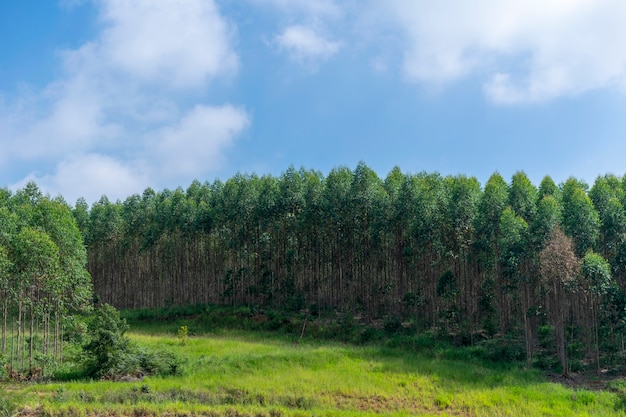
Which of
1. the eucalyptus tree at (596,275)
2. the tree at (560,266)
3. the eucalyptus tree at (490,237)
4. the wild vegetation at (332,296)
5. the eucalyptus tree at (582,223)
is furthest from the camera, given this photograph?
the eucalyptus tree at (490,237)

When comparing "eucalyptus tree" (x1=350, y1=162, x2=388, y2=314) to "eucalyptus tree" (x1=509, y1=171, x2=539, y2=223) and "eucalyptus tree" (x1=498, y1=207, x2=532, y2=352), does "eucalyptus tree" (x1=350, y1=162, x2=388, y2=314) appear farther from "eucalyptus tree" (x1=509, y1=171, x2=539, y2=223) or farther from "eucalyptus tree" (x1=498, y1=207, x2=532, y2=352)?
"eucalyptus tree" (x1=498, y1=207, x2=532, y2=352)

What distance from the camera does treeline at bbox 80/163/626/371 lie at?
106ft

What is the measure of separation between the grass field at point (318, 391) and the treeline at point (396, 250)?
5.46 meters

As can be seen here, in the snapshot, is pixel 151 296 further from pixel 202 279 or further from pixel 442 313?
pixel 442 313

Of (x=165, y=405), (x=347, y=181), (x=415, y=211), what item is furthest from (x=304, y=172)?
(x=165, y=405)

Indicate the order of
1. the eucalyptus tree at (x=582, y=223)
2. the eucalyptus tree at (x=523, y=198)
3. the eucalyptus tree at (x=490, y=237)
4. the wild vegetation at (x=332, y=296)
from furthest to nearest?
the eucalyptus tree at (x=523, y=198) < the eucalyptus tree at (x=490, y=237) < the eucalyptus tree at (x=582, y=223) < the wild vegetation at (x=332, y=296)

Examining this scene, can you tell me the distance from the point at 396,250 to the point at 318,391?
22469mm

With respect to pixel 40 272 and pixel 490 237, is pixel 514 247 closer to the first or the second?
pixel 490 237

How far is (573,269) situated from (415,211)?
1242 centimetres

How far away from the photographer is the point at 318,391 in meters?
23.2

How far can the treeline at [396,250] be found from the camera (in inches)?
1267

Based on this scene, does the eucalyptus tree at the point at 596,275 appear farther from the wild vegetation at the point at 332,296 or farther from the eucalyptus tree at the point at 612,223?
the eucalyptus tree at the point at 612,223

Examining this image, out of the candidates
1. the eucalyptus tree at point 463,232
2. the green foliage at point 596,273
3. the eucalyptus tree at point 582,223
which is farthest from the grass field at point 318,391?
the eucalyptus tree at point 463,232

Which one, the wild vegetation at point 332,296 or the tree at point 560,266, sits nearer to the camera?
the wild vegetation at point 332,296
